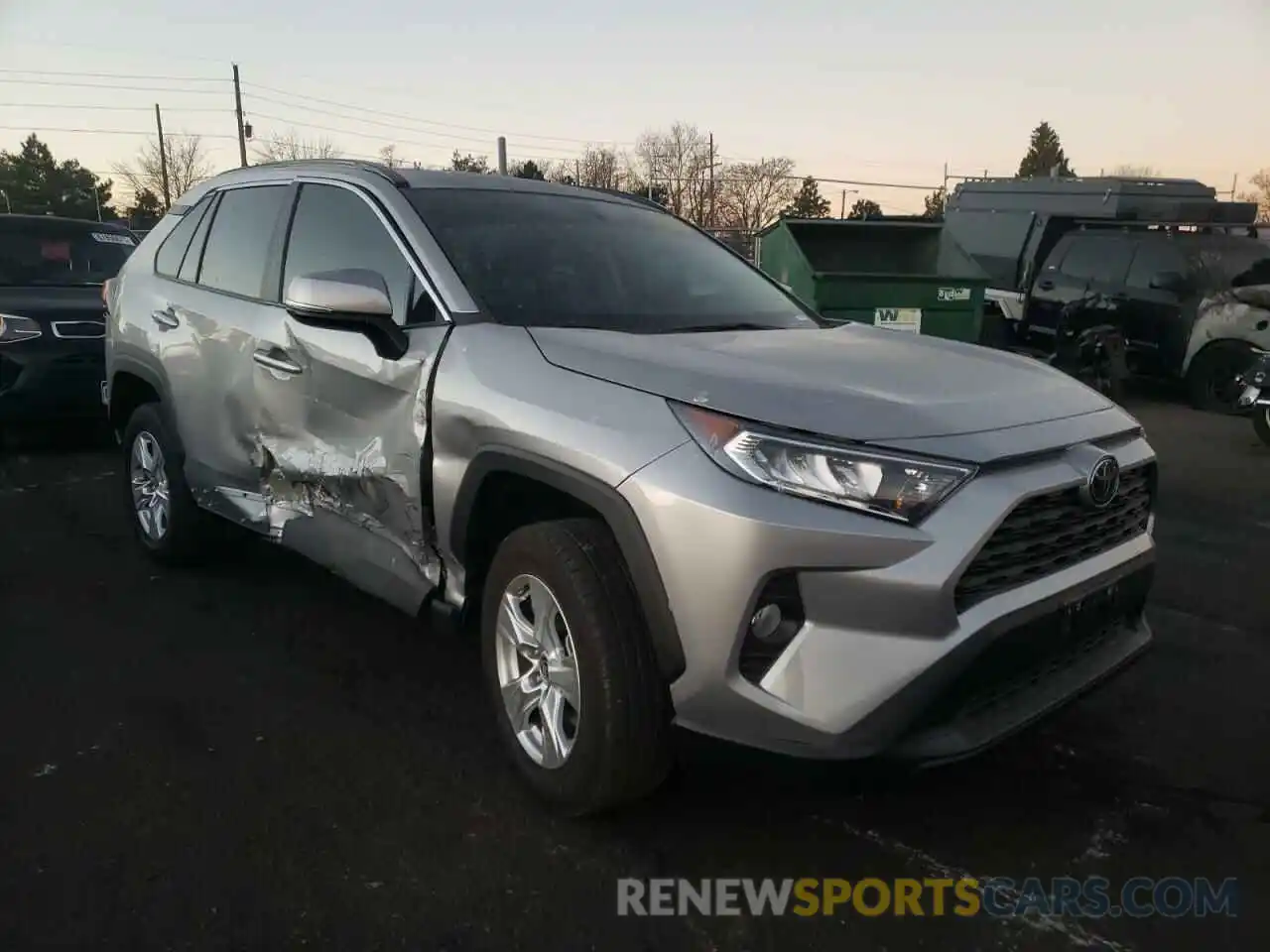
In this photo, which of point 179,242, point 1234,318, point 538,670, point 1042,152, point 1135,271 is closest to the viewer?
point 538,670

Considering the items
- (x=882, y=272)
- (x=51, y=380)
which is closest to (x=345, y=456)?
(x=51, y=380)

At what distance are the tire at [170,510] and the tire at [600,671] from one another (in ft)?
8.10

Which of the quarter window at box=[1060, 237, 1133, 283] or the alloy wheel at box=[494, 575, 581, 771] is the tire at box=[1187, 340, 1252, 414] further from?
the alloy wheel at box=[494, 575, 581, 771]

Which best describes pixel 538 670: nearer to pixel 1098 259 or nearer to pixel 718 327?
pixel 718 327

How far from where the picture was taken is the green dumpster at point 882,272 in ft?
28.9

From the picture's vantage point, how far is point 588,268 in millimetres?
3553

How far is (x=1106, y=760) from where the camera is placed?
3.25 m

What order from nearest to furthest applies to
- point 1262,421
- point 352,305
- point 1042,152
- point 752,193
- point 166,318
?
point 352,305 → point 166,318 → point 1262,421 → point 752,193 → point 1042,152

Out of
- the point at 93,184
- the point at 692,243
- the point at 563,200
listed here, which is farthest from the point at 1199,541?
the point at 93,184

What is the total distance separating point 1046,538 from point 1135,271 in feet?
33.9

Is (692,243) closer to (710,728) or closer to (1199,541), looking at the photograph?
(710,728)

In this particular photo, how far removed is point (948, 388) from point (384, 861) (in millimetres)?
1907

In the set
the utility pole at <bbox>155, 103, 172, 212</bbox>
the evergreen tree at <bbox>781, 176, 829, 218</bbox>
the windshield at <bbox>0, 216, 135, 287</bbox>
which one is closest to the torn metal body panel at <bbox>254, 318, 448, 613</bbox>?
the windshield at <bbox>0, 216, 135, 287</bbox>

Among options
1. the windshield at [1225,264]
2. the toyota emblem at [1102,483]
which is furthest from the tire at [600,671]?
the windshield at [1225,264]
